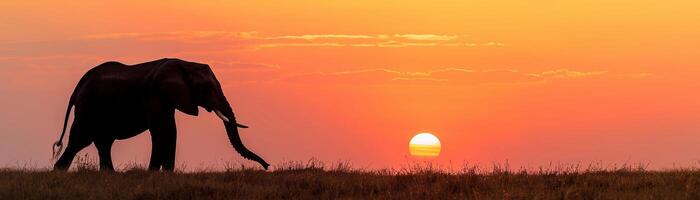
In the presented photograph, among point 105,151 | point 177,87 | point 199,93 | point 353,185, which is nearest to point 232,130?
point 199,93

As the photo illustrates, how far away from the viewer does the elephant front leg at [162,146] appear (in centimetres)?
1841

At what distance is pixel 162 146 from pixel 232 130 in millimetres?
1629

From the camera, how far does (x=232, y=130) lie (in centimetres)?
1933

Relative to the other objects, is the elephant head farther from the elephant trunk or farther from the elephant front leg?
the elephant front leg

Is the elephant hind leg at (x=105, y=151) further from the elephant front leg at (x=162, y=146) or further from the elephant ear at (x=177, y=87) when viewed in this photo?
the elephant ear at (x=177, y=87)

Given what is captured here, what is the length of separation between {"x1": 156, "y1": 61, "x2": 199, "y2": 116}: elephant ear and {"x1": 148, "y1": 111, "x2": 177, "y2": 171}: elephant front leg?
56 centimetres

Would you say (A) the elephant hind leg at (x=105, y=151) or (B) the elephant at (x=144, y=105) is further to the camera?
(A) the elephant hind leg at (x=105, y=151)

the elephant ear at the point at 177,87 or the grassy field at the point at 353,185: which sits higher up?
the elephant ear at the point at 177,87

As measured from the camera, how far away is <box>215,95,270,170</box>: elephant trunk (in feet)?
63.2

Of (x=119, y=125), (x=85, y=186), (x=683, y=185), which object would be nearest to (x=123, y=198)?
(x=85, y=186)

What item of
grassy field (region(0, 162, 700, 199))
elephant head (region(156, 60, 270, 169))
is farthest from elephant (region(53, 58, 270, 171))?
grassy field (region(0, 162, 700, 199))

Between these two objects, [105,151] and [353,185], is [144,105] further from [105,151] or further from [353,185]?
[353,185]

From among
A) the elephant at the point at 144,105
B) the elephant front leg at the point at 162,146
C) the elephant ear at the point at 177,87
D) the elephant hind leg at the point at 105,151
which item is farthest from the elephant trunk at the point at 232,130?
the elephant hind leg at the point at 105,151

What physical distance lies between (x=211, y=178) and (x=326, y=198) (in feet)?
8.20
